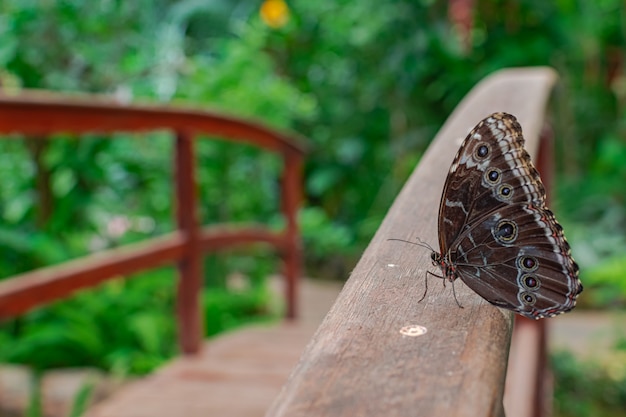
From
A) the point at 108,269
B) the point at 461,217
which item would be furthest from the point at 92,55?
the point at 461,217

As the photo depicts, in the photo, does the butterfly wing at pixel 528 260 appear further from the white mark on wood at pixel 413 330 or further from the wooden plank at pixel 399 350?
the white mark on wood at pixel 413 330

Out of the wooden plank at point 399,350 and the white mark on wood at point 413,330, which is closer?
the wooden plank at point 399,350

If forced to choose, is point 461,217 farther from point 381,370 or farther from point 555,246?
point 381,370

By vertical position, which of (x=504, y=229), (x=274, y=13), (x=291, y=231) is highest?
(x=274, y=13)

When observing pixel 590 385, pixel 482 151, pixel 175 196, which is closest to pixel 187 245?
pixel 175 196

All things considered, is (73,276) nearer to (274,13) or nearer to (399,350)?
(399,350)

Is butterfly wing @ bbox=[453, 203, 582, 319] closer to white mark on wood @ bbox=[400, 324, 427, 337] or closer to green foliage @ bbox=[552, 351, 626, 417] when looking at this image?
white mark on wood @ bbox=[400, 324, 427, 337]

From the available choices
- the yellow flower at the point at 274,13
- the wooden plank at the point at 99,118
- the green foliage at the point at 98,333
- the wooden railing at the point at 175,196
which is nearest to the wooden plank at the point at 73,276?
the wooden railing at the point at 175,196
